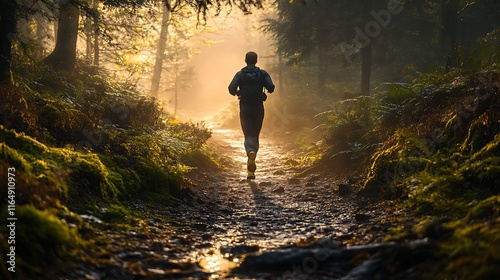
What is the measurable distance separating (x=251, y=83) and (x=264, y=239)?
214 inches

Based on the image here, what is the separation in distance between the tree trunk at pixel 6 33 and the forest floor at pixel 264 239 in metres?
2.98

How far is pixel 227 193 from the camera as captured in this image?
27.5 ft

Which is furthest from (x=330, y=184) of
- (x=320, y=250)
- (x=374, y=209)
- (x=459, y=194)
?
(x=320, y=250)

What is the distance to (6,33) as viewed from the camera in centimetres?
679

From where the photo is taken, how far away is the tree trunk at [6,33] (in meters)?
6.61

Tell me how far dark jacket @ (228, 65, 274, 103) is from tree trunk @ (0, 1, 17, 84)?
445 cm

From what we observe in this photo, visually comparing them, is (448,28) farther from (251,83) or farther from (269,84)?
(251,83)

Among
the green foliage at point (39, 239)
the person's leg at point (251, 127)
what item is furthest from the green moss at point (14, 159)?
the person's leg at point (251, 127)

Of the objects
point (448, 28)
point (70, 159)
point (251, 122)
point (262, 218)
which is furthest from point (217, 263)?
point (448, 28)

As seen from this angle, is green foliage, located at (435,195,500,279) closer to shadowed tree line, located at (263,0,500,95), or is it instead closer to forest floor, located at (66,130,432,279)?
forest floor, located at (66,130,432,279)

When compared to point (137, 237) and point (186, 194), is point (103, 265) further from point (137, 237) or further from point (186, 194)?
point (186, 194)

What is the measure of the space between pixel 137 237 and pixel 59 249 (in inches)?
47.8

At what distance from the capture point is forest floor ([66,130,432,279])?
11.6 ft

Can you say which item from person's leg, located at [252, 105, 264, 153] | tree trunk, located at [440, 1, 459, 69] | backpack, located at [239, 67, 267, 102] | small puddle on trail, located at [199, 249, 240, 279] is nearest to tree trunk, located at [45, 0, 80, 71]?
backpack, located at [239, 67, 267, 102]
